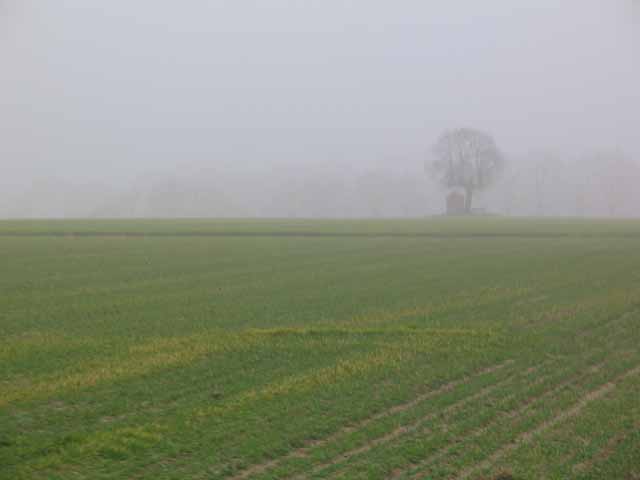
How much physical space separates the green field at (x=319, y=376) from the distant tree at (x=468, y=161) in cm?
8630

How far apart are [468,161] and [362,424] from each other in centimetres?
10589

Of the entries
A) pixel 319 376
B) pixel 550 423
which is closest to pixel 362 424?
pixel 319 376

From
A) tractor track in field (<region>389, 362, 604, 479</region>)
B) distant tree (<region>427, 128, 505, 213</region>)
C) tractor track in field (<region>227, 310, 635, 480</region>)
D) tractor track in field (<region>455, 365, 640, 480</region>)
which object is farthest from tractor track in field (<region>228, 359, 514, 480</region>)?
distant tree (<region>427, 128, 505, 213</region>)

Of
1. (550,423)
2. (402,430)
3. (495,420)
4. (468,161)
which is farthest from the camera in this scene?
(468,161)

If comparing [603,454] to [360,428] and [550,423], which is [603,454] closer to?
[550,423]

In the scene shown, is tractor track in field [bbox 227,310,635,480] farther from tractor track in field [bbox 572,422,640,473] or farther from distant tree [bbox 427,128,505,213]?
distant tree [bbox 427,128,505,213]

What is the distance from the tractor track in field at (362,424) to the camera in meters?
8.27

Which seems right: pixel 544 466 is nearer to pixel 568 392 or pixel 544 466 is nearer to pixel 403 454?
pixel 403 454

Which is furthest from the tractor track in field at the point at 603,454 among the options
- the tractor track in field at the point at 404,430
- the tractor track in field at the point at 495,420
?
the tractor track in field at the point at 404,430

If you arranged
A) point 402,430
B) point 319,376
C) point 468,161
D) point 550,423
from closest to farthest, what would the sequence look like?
point 402,430 < point 550,423 < point 319,376 < point 468,161

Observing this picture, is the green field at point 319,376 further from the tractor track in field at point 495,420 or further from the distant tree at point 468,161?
the distant tree at point 468,161

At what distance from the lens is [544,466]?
27.1 ft

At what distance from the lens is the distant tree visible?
11112cm

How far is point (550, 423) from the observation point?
975cm
